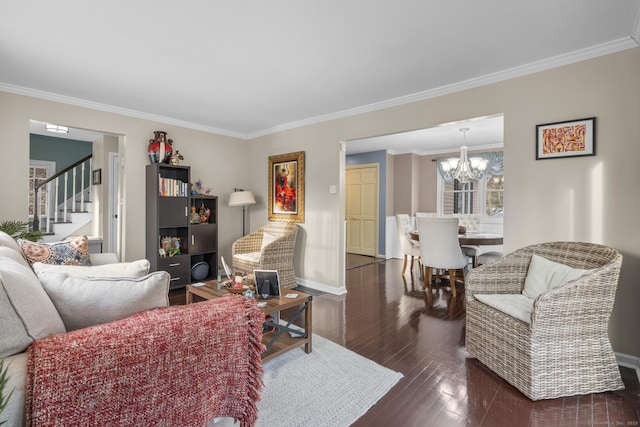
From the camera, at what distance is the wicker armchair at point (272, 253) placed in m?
4.20

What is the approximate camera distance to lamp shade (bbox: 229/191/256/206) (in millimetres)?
4910

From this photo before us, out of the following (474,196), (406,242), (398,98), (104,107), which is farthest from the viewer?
(474,196)

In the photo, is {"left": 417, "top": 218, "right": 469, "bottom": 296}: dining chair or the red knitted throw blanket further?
{"left": 417, "top": 218, "right": 469, "bottom": 296}: dining chair

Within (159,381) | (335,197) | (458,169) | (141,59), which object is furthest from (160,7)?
(458,169)

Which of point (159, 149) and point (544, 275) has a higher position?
point (159, 149)

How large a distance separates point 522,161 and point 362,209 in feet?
15.3

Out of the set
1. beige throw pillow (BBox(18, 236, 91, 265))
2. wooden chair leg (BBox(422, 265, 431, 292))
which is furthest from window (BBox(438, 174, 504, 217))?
beige throw pillow (BBox(18, 236, 91, 265))

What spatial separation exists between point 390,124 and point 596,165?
1.91 meters

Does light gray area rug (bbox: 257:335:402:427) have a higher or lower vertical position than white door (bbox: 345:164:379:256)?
lower

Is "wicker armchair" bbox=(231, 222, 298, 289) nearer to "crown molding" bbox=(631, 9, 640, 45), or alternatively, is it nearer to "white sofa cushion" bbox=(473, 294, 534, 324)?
"white sofa cushion" bbox=(473, 294, 534, 324)

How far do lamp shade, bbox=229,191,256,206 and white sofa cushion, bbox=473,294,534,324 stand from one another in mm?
3426

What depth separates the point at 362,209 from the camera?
7402 mm

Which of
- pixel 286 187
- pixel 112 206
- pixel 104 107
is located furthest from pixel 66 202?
pixel 286 187

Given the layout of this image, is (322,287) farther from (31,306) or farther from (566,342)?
(31,306)
